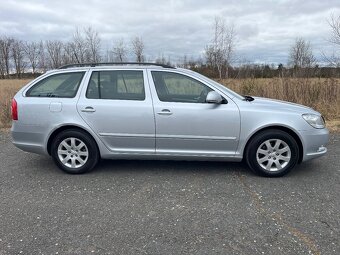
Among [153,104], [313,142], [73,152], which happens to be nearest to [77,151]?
[73,152]

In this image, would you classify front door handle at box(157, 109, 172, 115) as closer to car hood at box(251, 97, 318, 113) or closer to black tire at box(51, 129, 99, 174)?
black tire at box(51, 129, 99, 174)

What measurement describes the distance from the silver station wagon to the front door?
0.05 ft

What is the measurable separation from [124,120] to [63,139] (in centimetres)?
100

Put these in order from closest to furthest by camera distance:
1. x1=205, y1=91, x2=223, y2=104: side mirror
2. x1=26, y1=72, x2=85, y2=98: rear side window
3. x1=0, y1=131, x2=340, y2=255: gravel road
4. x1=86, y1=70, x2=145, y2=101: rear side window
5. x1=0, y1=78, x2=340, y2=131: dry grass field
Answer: x1=0, y1=131, x2=340, y2=255: gravel road → x1=205, y1=91, x2=223, y2=104: side mirror → x1=86, y1=70, x2=145, y2=101: rear side window → x1=26, y1=72, x2=85, y2=98: rear side window → x1=0, y1=78, x2=340, y2=131: dry grass field

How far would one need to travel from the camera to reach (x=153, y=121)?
4.16 meters

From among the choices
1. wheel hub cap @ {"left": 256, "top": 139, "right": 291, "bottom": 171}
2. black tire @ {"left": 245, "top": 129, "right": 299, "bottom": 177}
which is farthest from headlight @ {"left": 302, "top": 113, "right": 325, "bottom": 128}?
wheel hub cap @ {"left": 256, "top": 139, "right": 291, "bottom": 171}

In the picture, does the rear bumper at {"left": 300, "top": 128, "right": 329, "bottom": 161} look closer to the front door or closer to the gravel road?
the gravel road

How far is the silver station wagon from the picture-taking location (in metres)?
4.11

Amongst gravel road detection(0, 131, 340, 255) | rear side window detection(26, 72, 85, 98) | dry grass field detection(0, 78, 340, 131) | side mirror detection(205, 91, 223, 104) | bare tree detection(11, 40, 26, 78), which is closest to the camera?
gravel road detection(0, 131, 340, 255)

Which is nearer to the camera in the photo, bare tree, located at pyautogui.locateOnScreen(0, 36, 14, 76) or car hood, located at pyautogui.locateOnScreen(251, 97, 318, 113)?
car hood, located at pyautogui.locateOnScreen(251, 97, 318, 113)

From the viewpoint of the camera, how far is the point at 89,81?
14.3 feet

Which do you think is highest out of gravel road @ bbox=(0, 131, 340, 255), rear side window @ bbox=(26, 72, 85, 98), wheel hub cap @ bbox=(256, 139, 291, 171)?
rear side window @ bbox=(26, 72, 85, 98)

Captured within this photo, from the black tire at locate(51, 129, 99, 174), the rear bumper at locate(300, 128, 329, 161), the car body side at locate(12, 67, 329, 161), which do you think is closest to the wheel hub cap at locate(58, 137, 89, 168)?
the black tire at locate(51, 129, 99, 174)

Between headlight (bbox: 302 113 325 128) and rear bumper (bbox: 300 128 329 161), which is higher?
headlight (bbox: 302 113 325 128)
